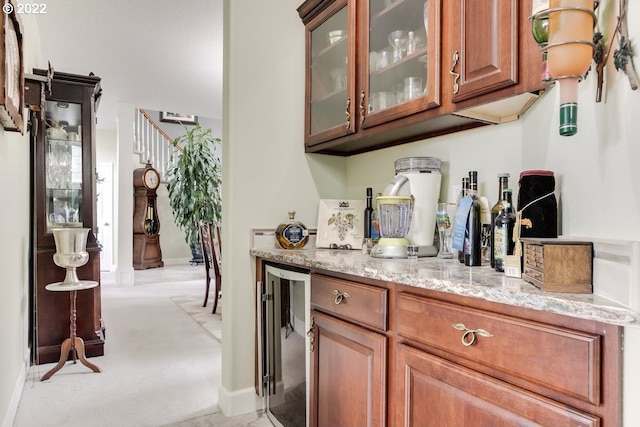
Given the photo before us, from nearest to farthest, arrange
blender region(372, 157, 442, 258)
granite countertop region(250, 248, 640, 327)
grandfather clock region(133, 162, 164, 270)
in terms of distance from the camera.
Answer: granite countertop region(250, 248, 640, 327), blender region(372, 157, 442, 258), grandfather clock region(133, 162, 164, 270)

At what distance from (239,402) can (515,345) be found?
67.1 inches

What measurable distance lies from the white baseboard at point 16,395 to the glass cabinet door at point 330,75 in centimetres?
208

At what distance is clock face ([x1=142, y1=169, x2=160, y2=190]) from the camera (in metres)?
7.25

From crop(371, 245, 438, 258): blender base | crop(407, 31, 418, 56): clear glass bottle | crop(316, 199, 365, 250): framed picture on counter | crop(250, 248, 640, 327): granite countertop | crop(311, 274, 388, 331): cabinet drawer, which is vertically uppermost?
crop(407, 31, 418, 56): clear glass bottle

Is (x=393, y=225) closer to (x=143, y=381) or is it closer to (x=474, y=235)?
(x=474, y=235)

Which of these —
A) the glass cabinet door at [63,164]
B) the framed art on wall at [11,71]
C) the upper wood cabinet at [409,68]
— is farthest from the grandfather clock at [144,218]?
the upper wood cabinet at [409,68]

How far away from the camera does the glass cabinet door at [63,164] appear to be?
3.17 meters

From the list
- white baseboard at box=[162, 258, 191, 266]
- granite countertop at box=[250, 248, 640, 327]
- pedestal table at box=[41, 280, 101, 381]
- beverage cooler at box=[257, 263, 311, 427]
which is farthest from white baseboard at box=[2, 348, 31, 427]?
white baseboard at box=[162, 258, 191, 266]

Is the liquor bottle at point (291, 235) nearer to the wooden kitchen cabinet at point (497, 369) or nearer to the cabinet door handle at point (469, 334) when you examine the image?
the wooden kitchen cabinet at point (497, 369)

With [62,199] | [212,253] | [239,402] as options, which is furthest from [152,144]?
[239,402]

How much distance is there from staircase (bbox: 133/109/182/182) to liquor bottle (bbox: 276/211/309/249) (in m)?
5.92

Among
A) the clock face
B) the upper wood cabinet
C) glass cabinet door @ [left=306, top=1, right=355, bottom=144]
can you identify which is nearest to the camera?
the upper wood cabinet

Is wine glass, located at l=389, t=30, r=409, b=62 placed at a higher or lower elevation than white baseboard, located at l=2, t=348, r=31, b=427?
higher

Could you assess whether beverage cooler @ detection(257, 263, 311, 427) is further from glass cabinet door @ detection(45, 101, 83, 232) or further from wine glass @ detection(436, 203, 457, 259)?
glass cabinet door @ detection(45, 101, 83, 232)
